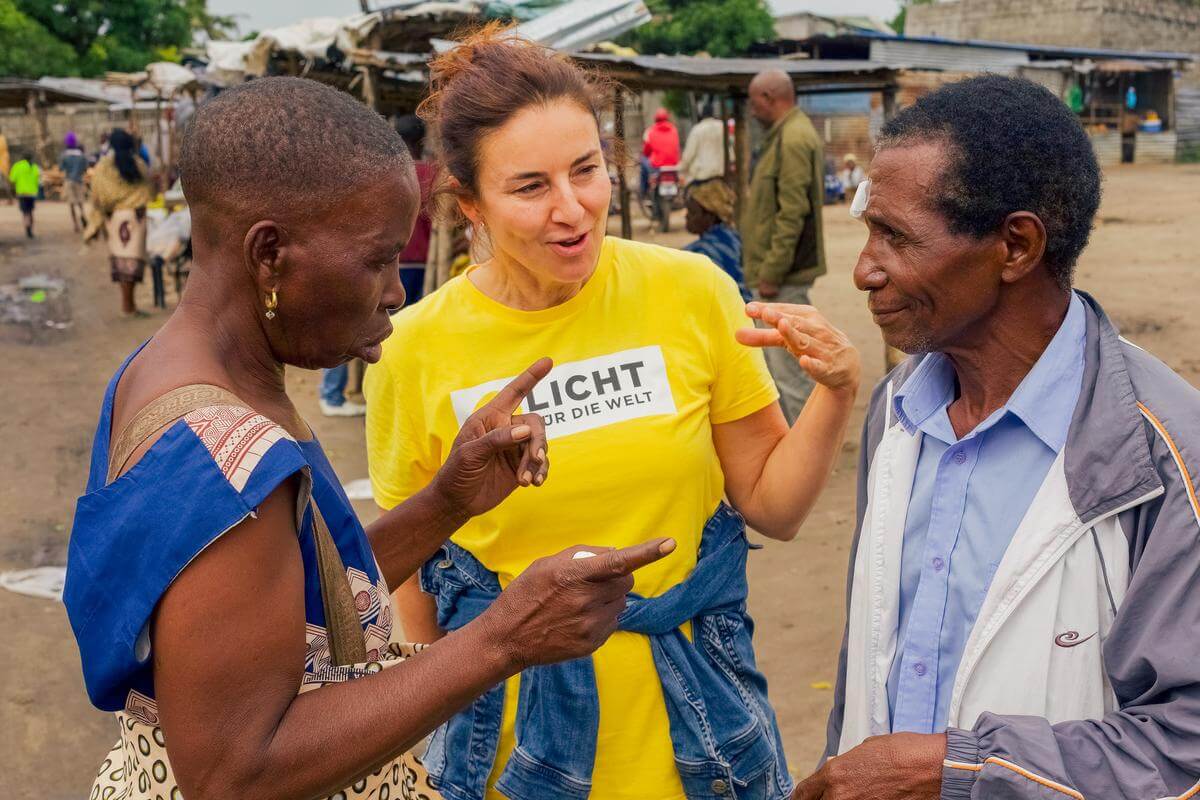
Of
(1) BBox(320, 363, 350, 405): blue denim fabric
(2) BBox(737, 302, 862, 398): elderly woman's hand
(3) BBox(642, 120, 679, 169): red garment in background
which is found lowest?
(1) BBox(320, 363, 350, 405): blue denim fabric

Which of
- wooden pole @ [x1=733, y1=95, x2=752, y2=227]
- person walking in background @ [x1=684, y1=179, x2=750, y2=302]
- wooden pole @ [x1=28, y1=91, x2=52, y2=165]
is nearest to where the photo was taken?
person walking in background @ [x1=684, y1=179, x2=750, y2=302]

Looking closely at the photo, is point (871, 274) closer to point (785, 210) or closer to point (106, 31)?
point (785, 210)

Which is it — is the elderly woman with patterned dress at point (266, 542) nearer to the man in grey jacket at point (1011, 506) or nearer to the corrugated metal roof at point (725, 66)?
the man in grey jacket at point (1011, 506)

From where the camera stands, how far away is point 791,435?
86.4 inches

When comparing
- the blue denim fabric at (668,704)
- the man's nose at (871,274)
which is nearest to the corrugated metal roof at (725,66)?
the blue denim fabric at (668,704)

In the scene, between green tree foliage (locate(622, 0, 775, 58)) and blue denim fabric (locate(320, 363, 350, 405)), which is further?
green tree foliage (locate(622, 0, 775, 58))

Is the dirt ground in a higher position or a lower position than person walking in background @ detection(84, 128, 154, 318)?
lower

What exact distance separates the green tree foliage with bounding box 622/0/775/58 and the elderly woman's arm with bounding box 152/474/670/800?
27875 mm

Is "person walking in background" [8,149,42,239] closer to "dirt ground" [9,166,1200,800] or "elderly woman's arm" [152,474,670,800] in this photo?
"dirt ground" [9,166,1200,800]

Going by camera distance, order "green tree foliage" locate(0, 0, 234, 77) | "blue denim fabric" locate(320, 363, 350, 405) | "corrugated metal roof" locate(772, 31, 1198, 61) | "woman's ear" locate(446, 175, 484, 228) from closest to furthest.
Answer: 1. "woman's ear" locate(446, 175, 484, 228)
2. "blue denim fabric" locate(320, 363, 350, 405)
3. "corrugated metal roof" locate(772, 31, 1198, 61)
4. "green tree foliage" locate(0, 0, 234, 77)

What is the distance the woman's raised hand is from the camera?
1.47 m

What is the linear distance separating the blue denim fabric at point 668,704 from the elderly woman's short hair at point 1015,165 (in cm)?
84

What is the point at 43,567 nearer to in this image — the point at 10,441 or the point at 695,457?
the point at 10,441

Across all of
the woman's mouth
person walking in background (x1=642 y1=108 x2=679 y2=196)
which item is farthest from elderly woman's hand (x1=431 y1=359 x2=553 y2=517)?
person walking in background (x1=642 y1=108 x2=679 y2=196)
